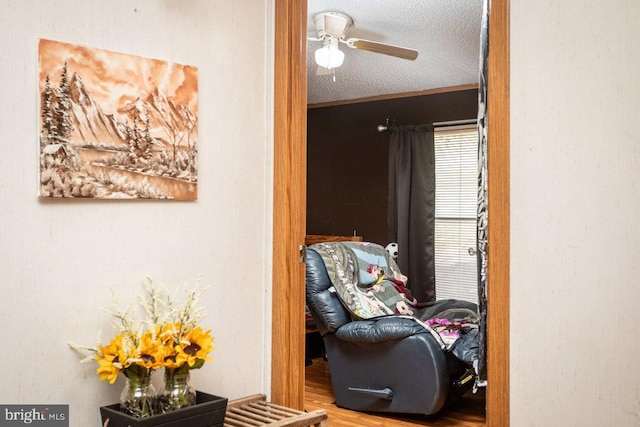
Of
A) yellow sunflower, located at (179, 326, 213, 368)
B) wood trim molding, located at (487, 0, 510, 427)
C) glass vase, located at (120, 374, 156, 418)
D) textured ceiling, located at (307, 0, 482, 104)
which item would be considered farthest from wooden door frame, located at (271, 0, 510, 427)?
textured ceiling, located at (307, 0, 482, 104)

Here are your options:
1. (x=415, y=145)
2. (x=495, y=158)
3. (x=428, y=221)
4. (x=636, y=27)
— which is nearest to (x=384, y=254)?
→ (x=428, y=221)

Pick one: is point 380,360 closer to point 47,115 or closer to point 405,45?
point 405,45

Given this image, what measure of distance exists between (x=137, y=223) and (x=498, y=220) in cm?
116

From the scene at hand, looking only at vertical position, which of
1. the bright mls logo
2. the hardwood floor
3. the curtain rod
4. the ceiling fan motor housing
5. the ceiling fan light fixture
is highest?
the ceiling fan motor housing

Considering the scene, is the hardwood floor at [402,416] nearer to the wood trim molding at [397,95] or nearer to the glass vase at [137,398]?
the glass vase at [137,398]

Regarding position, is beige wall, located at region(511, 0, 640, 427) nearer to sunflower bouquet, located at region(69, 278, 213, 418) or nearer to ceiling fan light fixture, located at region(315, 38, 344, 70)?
sunflower bouquet, located at region(69, 278, 213, 418)

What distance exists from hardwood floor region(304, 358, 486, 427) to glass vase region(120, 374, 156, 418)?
201 centimetres

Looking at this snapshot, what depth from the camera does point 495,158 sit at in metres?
1.93

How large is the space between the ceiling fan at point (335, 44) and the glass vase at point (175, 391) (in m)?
2.59

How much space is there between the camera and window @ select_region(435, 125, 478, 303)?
228 inches

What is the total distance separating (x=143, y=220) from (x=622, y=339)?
1.50m

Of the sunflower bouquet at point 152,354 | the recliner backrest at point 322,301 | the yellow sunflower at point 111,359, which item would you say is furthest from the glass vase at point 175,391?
the recliner backrest at point 322,301

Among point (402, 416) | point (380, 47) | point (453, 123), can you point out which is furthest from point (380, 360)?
point (453, 123)

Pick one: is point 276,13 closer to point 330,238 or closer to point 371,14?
point 371,14
